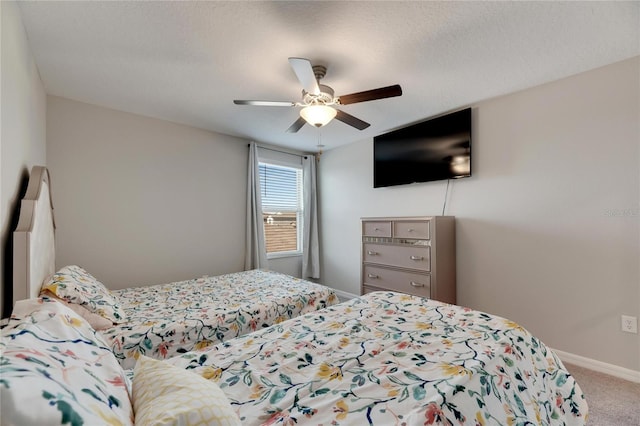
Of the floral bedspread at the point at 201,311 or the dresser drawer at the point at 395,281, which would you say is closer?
the floral bedspread at the point at 201,311

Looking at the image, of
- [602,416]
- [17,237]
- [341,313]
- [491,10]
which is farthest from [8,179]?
[602,416]

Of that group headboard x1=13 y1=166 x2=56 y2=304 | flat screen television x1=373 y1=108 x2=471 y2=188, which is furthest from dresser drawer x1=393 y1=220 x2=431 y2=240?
headboard x1=13 y1=166 x2=56 y2=304

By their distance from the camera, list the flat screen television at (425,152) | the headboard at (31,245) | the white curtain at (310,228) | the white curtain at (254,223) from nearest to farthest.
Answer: the headboard at (31,245) < the flat screen television at (425,152) < the white curtain at (254,223) < the white curtain at (310,228)

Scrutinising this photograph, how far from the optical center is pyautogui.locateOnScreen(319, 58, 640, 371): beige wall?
6.82ft

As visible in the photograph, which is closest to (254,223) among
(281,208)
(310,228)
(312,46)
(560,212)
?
(281,208)

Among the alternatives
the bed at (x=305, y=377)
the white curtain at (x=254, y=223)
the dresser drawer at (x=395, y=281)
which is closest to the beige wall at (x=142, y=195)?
the white curtain at (x=254, y=223)

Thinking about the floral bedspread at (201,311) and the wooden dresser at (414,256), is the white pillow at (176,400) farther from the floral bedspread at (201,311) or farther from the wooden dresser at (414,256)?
the wooden dresser at (414,256)

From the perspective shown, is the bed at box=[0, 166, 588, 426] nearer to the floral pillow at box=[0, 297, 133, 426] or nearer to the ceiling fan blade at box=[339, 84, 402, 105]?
the floral pillow at box=[0, 297, 133, 426]

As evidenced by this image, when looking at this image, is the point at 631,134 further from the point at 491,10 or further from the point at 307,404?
the point at 307,404

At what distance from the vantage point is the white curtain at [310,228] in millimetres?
4414

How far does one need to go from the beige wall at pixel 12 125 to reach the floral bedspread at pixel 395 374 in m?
1.09

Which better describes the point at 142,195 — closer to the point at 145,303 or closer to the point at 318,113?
the point at 145,303

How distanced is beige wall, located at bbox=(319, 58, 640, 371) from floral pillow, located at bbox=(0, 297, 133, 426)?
300 centimetres

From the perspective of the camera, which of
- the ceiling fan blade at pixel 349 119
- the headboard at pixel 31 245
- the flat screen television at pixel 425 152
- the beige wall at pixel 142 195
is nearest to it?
the headboard at pixel 31 245
